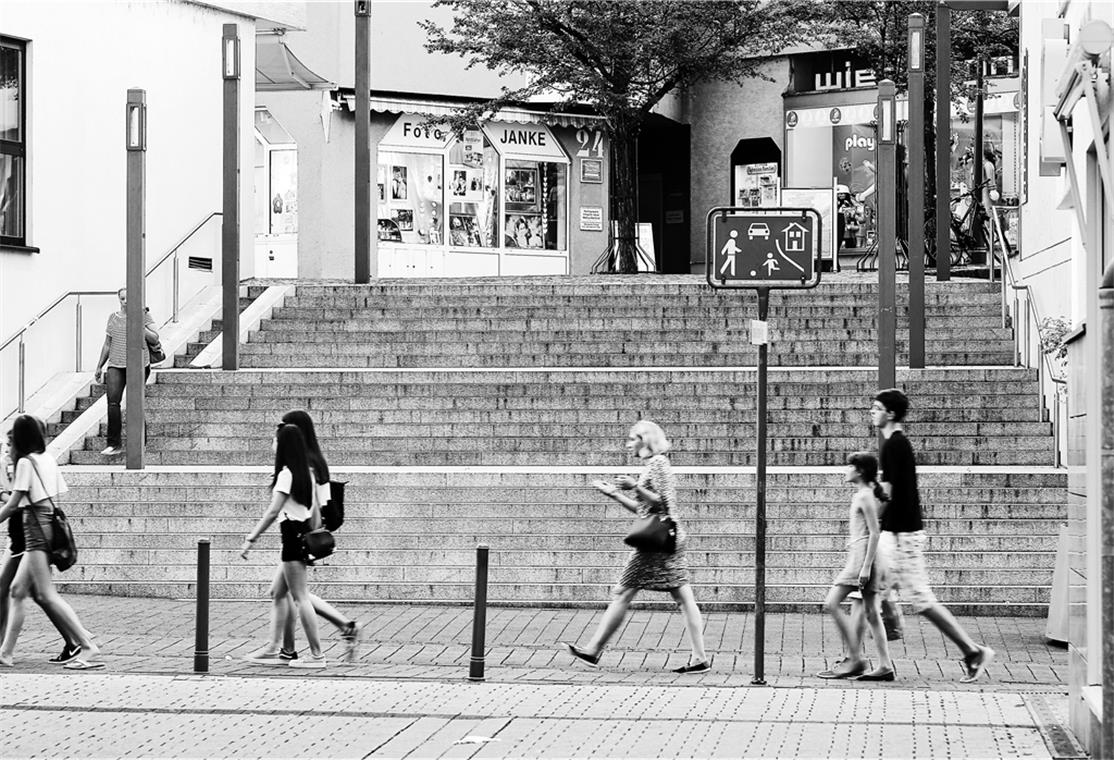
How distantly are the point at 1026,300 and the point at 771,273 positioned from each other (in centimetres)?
879

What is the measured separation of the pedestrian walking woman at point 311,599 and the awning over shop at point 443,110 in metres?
22.6

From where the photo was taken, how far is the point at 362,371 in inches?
709

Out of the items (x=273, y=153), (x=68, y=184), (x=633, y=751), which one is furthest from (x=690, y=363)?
(x=273, y=153)

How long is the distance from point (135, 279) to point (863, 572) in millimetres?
8323

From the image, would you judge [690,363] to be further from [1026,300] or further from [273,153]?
[273,153]

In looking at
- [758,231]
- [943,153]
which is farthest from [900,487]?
[943,153]

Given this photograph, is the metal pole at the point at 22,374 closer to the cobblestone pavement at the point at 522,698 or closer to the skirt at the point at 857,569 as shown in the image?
the cobblestone pavement at the point at 522,698

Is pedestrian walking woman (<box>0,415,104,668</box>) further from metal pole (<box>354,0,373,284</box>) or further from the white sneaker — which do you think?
metal pole (<box>354,0,373,284</box>)

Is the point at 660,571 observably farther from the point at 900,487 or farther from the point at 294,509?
the point at 294,509

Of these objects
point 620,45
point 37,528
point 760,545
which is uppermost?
point 620,45

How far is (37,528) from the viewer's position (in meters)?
10.6

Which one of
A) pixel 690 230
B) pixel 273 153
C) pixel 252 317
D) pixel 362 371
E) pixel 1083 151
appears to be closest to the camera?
pixel 1083 151

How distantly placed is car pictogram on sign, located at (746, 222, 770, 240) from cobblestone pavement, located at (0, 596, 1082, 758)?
2.65m

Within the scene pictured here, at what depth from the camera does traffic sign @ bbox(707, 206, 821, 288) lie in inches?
418
